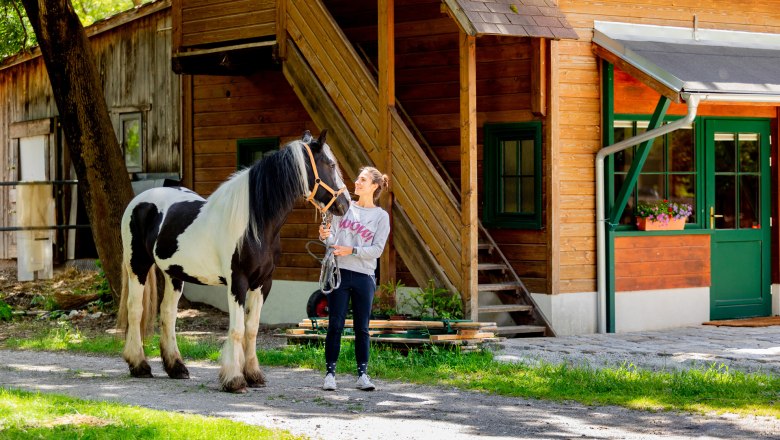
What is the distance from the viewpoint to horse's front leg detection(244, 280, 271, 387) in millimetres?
10203

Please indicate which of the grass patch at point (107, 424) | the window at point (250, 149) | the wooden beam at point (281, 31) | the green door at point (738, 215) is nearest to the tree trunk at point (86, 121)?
the window at point (250, 149)

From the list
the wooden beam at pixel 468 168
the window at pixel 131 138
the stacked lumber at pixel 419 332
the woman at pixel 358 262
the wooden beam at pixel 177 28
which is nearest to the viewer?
the woman at pixel 358 262

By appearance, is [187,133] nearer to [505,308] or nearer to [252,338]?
[505,308]

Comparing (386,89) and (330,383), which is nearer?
(330,383)

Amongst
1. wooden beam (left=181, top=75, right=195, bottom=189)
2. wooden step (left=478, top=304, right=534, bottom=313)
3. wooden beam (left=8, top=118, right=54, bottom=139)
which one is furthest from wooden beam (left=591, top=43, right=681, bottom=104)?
wooden beam (left=8, top=118, right=54, bottom=139)

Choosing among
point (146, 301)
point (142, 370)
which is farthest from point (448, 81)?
point (142, 370)

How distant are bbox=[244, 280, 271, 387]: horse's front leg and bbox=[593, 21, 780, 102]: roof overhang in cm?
558

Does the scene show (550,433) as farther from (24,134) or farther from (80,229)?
(24,134)

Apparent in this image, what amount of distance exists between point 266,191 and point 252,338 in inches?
50.0

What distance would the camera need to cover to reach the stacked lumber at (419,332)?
1199cm

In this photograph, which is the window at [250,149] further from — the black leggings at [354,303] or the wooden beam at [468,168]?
the black leggings at [354,303]

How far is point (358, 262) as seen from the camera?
9.84 metres

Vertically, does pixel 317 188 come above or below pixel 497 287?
above

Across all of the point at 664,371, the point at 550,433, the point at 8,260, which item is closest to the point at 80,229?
the point at 8,260
